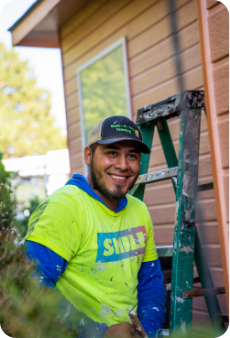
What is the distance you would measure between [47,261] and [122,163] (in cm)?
74

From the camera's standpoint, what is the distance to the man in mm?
1787

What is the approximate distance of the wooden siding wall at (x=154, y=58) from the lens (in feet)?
9.94

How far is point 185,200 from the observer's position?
2.15 m

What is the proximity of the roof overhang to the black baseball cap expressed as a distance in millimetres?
2721

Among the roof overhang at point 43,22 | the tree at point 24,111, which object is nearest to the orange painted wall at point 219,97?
the roof overhang at point 43,22

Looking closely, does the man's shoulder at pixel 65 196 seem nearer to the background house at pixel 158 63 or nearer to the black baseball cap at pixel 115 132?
the black baseball cap at pixel 115 132

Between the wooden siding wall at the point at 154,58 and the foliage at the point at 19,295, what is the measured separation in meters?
1.52

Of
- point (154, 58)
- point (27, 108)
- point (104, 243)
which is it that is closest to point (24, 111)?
point (27, 108)

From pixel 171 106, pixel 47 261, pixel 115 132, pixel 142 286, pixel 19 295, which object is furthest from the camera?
pixel 171 106

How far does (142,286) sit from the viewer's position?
224cm

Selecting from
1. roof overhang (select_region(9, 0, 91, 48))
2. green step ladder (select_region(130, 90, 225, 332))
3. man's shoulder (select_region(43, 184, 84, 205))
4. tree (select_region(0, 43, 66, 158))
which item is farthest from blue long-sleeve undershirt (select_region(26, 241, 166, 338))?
tree (select_region(0, 43, 66, 158))

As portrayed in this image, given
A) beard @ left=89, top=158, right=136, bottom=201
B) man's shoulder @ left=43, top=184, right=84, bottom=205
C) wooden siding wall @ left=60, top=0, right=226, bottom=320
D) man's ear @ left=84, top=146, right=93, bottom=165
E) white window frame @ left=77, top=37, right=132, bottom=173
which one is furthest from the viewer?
white window frame @ left=77, top=37, right=132, bottom=173

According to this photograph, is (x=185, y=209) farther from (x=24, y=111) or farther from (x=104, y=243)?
(x=24, y=111)

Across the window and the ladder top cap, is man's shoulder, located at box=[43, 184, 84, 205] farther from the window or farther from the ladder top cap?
the window
